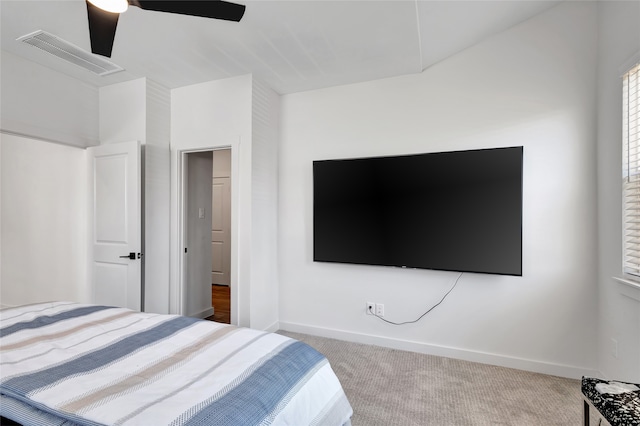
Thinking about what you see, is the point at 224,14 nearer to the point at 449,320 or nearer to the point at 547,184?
the point at 547,184

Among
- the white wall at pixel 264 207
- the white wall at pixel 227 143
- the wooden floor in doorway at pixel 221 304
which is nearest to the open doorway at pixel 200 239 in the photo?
the wooden floor in doorway at pixel 221 304

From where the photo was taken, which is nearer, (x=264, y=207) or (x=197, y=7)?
(x=197, y=7)

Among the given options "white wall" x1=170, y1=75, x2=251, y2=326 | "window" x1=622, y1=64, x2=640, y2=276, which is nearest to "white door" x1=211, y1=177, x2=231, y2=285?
"white wall" x1=170, y1=75, x2=251, y2=326

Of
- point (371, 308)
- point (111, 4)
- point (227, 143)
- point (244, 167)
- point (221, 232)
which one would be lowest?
point (371, 308)

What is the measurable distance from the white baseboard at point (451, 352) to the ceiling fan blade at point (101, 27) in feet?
9.62

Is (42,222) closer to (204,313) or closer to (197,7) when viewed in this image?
(204,313)

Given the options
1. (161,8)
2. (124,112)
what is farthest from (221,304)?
(161,8)

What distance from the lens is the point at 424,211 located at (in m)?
2.69

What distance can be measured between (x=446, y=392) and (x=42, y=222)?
481 centimetres

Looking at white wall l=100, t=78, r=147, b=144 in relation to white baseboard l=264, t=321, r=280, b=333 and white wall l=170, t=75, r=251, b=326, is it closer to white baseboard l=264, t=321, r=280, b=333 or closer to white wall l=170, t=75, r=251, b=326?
white wall l=170, t=75, r=251, b=326

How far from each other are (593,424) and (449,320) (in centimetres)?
107

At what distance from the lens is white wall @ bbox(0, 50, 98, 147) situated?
2.69 m

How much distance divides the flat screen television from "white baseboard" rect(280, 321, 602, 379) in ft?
2.50

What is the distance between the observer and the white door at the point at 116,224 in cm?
303
